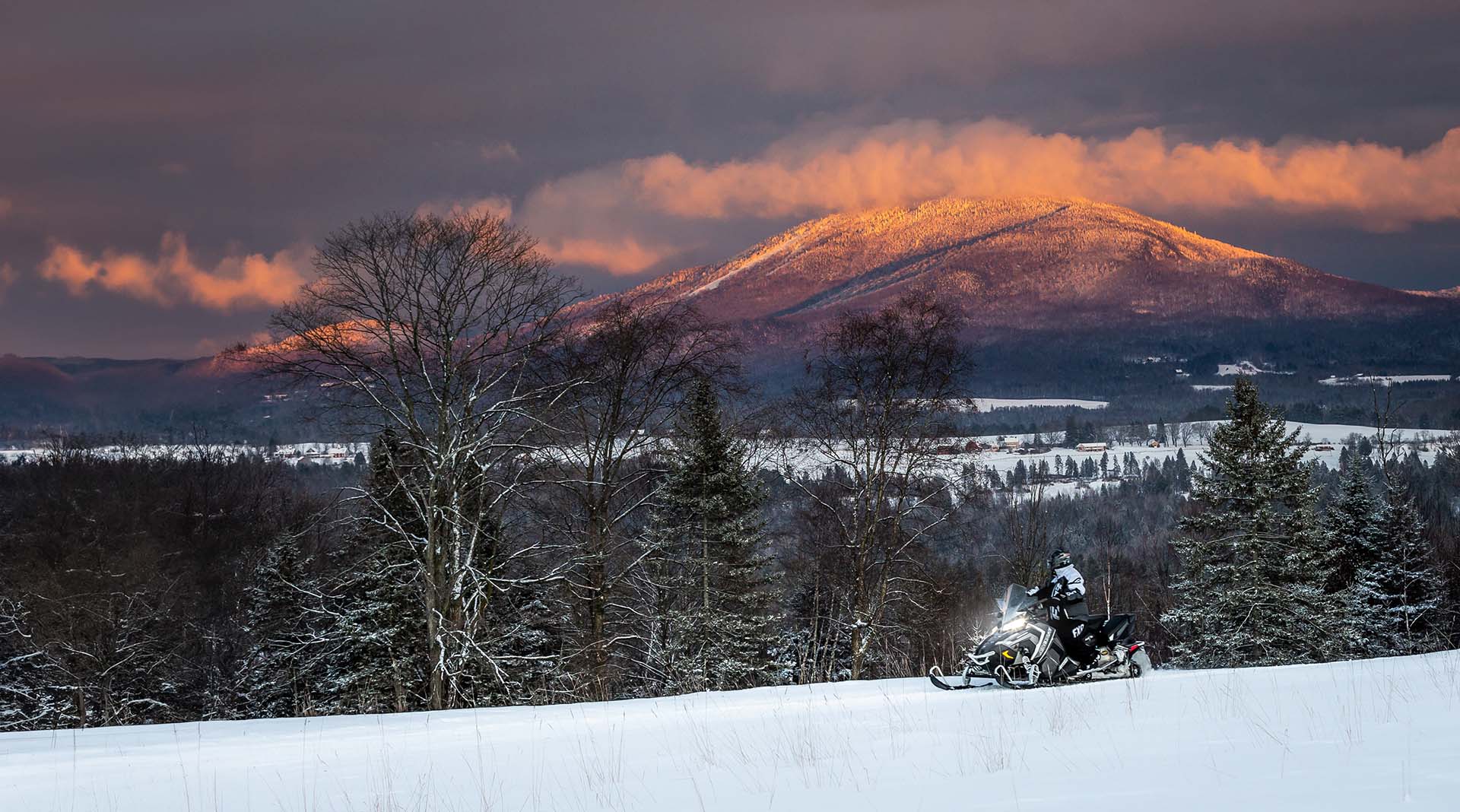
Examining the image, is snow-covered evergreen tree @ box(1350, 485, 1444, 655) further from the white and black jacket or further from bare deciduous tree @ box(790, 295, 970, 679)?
the white and black jacket

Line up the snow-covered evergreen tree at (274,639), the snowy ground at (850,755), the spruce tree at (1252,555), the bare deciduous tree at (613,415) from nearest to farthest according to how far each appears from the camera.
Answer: the snowy ground at (850,755) → the bare deciduous tree at (613,415) → the spruce tree at (1252,555) → the snow-covered evergreen tree at (274,639)

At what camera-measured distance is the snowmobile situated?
1442 centimetres

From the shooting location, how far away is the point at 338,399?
2294 cm

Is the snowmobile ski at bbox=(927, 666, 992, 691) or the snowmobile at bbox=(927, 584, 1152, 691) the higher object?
the snowmobile at bbox=(927, 584, 1152, 691)

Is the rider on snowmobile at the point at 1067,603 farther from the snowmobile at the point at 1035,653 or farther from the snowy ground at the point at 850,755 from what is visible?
the snowy ground at the point at 850,755

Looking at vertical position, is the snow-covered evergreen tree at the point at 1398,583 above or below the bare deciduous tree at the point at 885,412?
below

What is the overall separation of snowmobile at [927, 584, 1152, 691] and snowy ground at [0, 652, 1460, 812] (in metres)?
0.92

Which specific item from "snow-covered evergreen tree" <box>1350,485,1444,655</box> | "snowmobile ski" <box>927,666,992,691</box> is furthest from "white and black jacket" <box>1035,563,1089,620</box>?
"snow-covered evergreen tree" <box>1350,485,1444,655</box>

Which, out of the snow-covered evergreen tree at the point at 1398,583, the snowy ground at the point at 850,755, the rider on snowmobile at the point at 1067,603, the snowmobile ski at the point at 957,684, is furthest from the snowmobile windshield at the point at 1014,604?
the snow-covered evergreen tree at the point at 1398,583

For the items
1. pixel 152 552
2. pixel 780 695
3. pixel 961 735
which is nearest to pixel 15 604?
pixel 152 552

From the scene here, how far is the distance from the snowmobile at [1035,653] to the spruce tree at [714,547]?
15.8m

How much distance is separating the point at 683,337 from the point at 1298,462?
21340mm

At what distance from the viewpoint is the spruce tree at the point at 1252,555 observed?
34031 mm

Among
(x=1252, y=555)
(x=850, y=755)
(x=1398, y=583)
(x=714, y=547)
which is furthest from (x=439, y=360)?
(x=1398, y=583)
